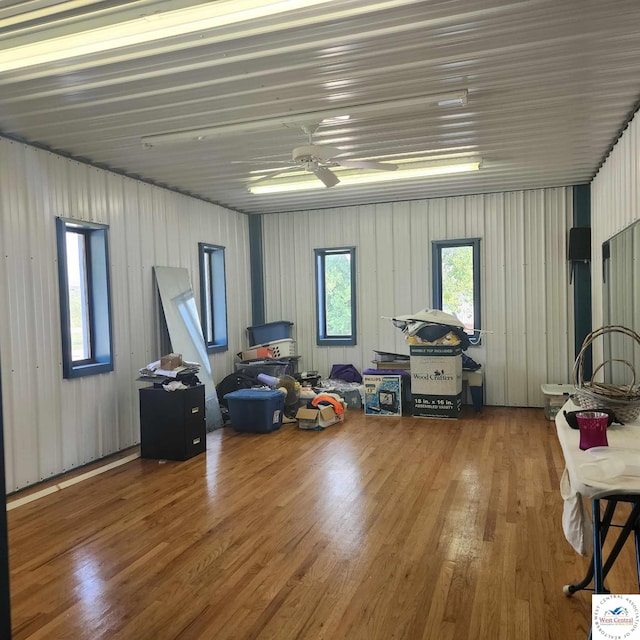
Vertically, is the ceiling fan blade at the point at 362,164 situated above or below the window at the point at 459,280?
above

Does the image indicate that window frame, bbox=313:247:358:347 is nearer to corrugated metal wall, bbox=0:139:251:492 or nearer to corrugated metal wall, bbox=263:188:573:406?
→ corrugated metal wall, bbox=263:188:573:406

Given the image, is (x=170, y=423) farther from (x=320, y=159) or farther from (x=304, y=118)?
(x=304, y=118)

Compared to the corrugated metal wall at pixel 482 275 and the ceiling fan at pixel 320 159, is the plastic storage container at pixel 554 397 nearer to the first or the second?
the corrugated metal wall at pixel 482 275

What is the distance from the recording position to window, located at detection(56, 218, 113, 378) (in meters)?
5.14

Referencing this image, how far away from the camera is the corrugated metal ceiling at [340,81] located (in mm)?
2770

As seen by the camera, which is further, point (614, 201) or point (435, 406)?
point (435, 406)

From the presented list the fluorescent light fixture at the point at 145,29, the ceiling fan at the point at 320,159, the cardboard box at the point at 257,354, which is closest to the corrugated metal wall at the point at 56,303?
the fluorescent light fixture at the point at 145,29

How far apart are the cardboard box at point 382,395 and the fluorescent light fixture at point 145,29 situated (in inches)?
194

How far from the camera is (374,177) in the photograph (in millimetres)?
6160

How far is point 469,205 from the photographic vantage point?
7309mm

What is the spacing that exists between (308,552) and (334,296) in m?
5.30

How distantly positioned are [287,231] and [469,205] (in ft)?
9.06

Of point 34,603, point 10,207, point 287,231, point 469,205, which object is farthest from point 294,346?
point 34,603

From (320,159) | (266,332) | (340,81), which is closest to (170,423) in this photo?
(320,159)
